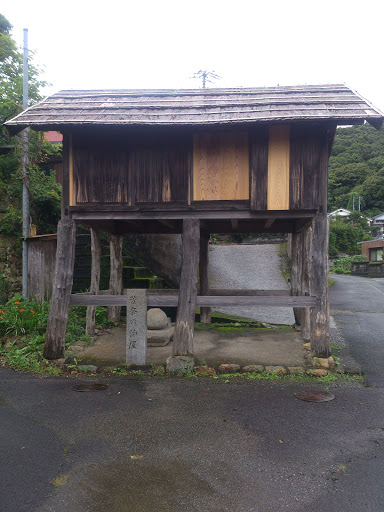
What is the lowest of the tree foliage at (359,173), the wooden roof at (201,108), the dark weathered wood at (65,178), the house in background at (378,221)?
the dark weathered wood at (65,178)

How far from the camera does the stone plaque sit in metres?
6.86

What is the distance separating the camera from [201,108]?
22.6ft

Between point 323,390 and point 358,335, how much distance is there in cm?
469

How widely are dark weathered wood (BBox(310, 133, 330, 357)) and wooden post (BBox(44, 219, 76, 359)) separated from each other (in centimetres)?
456

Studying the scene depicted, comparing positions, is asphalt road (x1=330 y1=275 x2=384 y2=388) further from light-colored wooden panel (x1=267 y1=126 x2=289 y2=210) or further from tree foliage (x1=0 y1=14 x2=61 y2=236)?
tree foliage (x1=0 y1=14 x2=61 y2=236)

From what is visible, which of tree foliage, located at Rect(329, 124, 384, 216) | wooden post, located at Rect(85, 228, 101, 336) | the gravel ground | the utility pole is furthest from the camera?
tree foliage, located at Rect(329, 124, 384, 216)

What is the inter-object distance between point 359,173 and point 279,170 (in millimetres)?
59793

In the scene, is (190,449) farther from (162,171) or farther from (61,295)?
(162,171)

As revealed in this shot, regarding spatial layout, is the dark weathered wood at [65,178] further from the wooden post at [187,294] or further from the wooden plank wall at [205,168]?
the wooden post at [187,294]

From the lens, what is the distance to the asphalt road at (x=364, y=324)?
716 cm

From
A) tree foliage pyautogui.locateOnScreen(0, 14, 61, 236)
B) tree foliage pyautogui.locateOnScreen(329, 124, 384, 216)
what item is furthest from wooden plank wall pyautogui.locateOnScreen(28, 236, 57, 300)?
tree foliage pyautogui.locateOnScreen(329, 124, 384, 216)

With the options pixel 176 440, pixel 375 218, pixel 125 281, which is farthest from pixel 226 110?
pixel 375 218

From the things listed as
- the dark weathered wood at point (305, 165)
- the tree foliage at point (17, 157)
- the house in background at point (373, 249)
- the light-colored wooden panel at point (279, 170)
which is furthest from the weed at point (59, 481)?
the house in background at point (373, 249)

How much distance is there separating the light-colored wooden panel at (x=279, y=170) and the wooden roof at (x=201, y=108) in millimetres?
491
